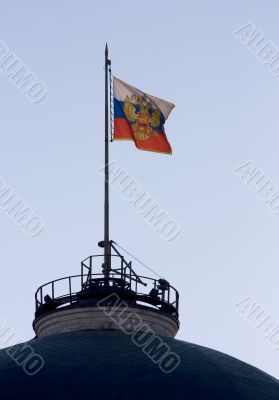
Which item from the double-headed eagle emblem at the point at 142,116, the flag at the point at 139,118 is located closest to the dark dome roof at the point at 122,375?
the flag at the point at 139,118

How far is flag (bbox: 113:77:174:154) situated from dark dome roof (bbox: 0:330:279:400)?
32.9ft

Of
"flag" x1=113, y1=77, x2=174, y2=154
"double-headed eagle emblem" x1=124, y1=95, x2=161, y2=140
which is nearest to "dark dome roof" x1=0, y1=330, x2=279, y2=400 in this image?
"flag" x1=113, y1=77, x2=174, y2=154

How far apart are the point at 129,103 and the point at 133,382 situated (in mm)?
15608

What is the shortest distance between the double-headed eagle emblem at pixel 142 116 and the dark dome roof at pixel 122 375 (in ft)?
34.0

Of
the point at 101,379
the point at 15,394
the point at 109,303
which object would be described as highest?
the point at 109,303

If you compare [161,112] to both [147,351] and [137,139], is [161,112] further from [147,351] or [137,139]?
[147,351]

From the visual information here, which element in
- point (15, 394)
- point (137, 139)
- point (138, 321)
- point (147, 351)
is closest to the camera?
point (15, 394)

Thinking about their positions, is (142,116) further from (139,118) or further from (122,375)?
(122,375)

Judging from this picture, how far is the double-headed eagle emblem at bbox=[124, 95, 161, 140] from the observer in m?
43.1

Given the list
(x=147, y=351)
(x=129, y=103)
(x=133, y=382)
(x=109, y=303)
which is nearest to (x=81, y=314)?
(x=109, y=303)

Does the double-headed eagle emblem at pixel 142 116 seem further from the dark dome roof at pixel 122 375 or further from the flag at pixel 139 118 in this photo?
the dark dome roof at pixel 122 375

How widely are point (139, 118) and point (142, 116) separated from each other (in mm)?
187

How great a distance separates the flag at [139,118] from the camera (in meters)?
43.0

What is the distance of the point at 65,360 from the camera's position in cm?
3325
